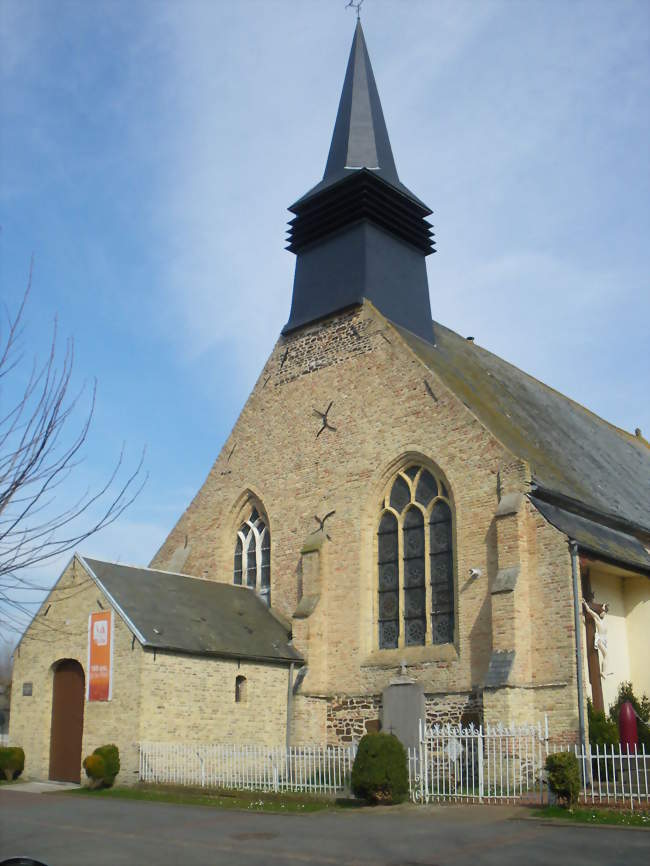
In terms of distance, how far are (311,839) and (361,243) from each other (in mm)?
17157

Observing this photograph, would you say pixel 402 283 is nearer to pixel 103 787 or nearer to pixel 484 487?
pixel 484 487

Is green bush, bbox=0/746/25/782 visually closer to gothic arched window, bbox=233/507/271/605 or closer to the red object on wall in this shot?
gothic arched window, bbox=233/507/271/605

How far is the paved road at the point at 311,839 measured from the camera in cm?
972

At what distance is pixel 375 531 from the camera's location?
2177 centimetres

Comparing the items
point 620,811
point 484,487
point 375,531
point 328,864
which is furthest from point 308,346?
point 328,864

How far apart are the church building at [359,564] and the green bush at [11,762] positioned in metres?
0.29

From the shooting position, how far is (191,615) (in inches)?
827

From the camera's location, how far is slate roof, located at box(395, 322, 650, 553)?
2097cm

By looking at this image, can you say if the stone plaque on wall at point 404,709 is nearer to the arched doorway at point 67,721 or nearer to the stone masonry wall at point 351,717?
A: the stone masonry wall at point 351,717

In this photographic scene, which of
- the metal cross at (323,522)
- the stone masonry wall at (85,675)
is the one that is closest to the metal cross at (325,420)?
the metal cross at (323,522)

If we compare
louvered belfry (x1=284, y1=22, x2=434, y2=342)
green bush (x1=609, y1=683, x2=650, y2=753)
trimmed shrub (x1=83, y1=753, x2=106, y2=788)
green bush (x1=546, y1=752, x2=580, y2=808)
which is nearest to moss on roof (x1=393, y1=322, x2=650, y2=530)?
louvered belfry (x1=284, y1=22, x2=434, y2=342)

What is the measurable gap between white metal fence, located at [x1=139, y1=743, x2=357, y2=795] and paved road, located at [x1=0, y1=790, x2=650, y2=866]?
228 cm

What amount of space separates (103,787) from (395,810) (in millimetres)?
7046

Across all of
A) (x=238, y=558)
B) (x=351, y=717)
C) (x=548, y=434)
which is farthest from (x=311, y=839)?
(x=548, y=434)
